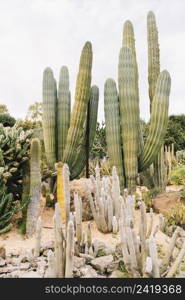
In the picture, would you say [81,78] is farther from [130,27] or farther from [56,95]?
[130,27]

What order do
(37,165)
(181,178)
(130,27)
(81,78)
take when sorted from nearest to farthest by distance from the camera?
(37,165), (81,78), (130,27), (181,178)

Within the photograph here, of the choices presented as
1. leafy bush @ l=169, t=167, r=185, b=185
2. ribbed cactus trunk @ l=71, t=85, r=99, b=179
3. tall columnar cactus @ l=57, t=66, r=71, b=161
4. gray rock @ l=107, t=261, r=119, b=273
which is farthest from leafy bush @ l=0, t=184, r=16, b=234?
leafy bush @ l=169, t=167, r=185, b=185

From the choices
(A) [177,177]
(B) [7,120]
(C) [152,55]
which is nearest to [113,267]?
(C) [152,55]

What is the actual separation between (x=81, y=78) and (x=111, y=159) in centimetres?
156

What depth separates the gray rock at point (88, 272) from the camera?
4113 millimetres

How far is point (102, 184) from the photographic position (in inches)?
226

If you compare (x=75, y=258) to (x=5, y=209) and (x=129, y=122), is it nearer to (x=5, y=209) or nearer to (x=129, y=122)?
(x=5, y=209)

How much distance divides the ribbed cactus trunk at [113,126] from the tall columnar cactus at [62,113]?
73 cm

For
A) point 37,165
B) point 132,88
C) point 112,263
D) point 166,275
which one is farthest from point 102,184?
point 132,88

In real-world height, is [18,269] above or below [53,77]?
below

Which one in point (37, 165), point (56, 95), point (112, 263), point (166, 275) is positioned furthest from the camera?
point (56, 95)

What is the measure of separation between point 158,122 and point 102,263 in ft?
12.6

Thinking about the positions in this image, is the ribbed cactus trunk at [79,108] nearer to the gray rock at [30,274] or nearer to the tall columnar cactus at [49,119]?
the tall columnar cactus at [49,119]

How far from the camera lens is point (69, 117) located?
7711 millimetres
